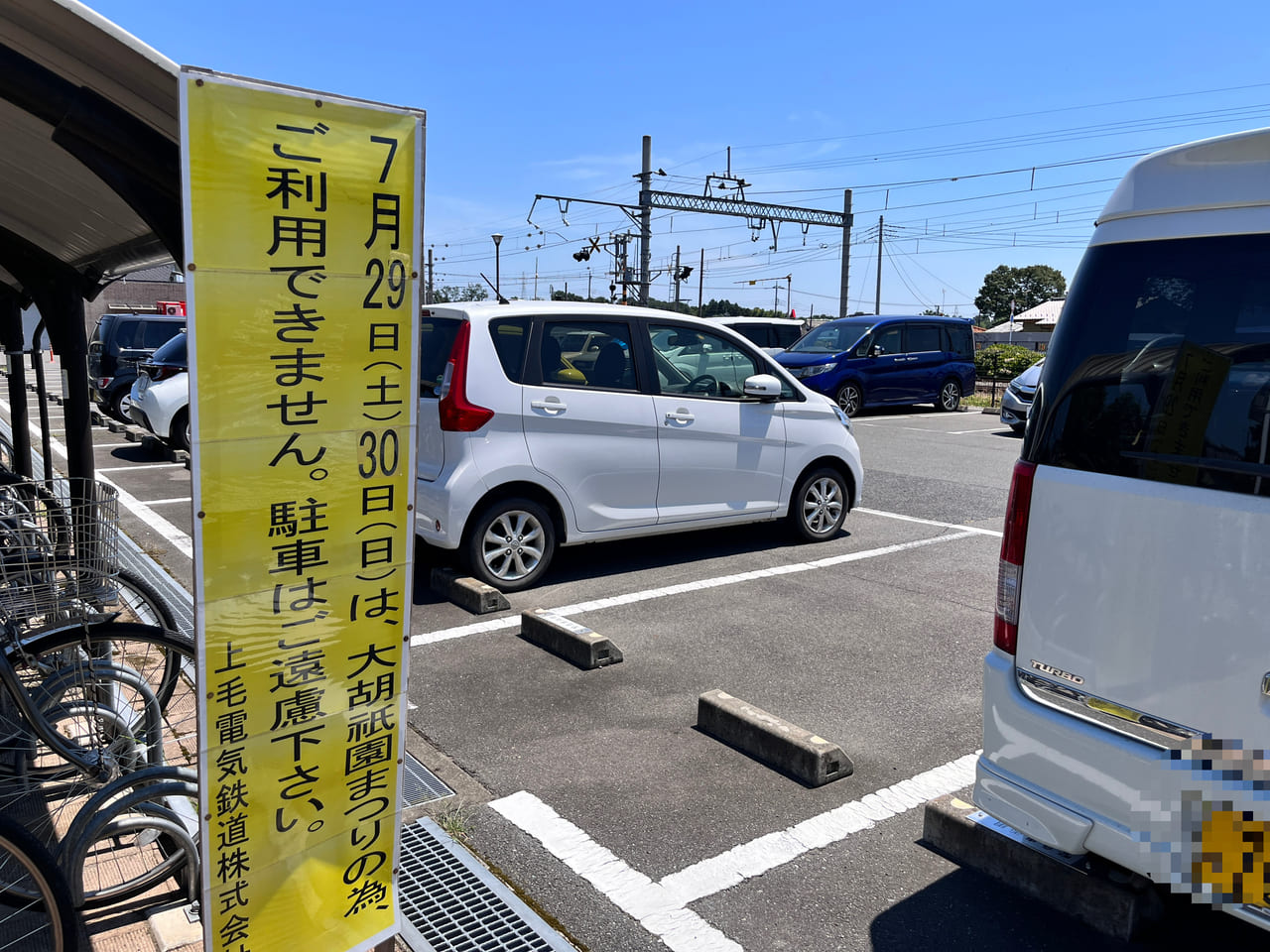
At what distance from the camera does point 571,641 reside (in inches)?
189

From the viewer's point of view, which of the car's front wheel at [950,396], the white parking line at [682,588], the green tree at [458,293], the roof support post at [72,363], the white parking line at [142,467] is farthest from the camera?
the green tree at [458,293]

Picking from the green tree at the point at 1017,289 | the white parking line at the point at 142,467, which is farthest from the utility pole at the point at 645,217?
the green tree at the point at 1017,289

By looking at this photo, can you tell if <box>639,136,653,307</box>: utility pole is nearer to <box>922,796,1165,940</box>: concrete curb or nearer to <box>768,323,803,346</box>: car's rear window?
<box>768,323,803,346</box>: car's rear window

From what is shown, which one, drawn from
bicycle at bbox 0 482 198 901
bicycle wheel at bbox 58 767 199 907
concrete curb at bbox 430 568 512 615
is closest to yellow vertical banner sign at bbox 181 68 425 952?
bicycle wheel at bbox 58 767 199 907

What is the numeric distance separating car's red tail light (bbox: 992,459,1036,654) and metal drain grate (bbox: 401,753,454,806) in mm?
2153

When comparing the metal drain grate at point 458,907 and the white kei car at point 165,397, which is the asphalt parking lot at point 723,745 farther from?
the white kei car at point 165,397

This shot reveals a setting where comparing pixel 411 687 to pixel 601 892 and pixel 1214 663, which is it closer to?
pixel 601 892

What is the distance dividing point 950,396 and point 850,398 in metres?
2.95

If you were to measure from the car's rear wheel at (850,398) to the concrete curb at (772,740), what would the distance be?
14.0 m

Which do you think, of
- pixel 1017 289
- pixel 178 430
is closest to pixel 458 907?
pixel 178 430

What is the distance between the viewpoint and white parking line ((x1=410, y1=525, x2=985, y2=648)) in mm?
5246

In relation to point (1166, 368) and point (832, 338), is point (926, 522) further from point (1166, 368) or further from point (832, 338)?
point (832, 338)

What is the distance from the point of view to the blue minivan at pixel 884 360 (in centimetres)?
1738

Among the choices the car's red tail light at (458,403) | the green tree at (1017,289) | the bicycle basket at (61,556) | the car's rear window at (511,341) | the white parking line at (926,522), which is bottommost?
the white parking line at (926,522)
